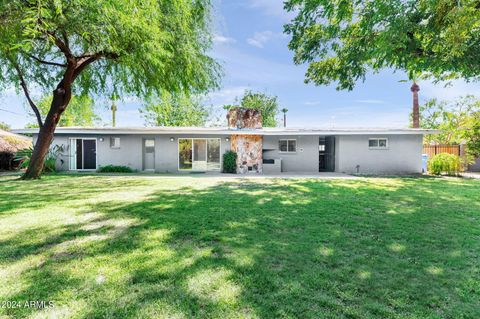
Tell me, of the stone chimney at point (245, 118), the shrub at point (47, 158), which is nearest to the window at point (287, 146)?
the stone chimney at point (245, 118)

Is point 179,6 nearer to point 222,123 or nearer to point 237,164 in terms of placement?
point 237,164

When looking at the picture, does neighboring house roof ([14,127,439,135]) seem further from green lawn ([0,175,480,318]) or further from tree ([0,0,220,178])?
green lawn ([0,175,480,318])

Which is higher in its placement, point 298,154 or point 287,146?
point 287,146

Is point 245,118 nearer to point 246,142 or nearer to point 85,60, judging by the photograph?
point 246,142

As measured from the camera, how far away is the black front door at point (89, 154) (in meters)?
16.1

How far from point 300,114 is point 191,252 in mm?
41322

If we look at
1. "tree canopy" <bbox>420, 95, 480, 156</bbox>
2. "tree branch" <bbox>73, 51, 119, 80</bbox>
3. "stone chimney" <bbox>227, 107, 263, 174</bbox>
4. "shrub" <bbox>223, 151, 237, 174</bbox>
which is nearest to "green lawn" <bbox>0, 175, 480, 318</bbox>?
"tree branch" <bbox>73, 51, 119, 80</bbox>

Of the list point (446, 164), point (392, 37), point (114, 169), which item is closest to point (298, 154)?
point (446, 164)

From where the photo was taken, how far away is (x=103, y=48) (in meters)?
7.21

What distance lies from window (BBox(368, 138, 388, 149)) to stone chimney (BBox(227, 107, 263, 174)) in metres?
6.63

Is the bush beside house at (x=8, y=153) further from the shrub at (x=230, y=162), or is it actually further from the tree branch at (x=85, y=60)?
the shrub at (x=230, y=162)

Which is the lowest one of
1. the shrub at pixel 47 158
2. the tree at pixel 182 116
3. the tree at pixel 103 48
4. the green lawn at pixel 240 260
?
the green lawn at pixel 240 260

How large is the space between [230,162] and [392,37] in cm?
1047

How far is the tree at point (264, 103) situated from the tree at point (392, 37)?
26.0 meters
